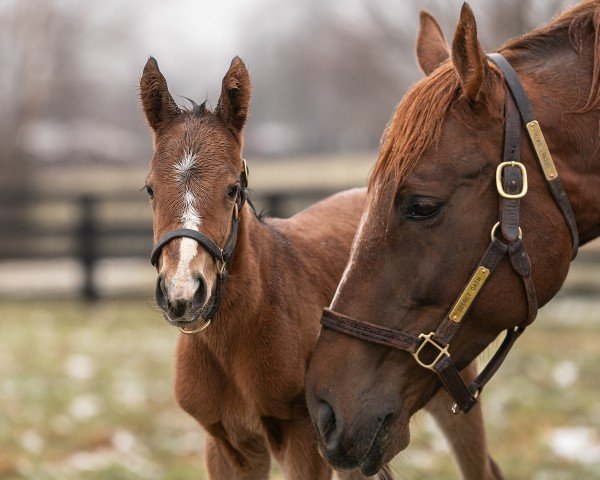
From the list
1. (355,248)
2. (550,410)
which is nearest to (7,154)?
(550,410)

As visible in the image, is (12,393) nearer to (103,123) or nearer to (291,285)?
(291,285)

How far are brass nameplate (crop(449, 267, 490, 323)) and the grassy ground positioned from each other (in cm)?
149

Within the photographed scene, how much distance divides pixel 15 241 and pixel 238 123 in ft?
35.7

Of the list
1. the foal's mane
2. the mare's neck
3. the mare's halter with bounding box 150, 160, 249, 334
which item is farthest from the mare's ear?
the mare's halter with bounding box 150, 160, 249, 334

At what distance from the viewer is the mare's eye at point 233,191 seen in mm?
3210

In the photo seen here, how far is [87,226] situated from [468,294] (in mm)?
10222

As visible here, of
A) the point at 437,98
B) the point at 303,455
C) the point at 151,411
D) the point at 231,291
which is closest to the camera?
the point at 437,98

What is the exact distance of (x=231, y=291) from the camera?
3.47 metres

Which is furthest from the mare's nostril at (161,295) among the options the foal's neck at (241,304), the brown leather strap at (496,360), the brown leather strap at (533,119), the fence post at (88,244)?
the fence post at (88,244)

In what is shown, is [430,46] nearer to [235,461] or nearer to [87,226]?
[235,461]

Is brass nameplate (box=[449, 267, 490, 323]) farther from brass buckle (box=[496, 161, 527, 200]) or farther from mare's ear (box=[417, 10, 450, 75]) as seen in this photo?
mare's ear (box=[417, 10, 450, 75])

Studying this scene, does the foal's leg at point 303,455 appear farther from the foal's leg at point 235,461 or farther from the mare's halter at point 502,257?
the mare's halter at point 502,257

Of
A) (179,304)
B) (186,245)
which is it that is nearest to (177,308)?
(179,304)

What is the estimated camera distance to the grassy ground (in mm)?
5527
